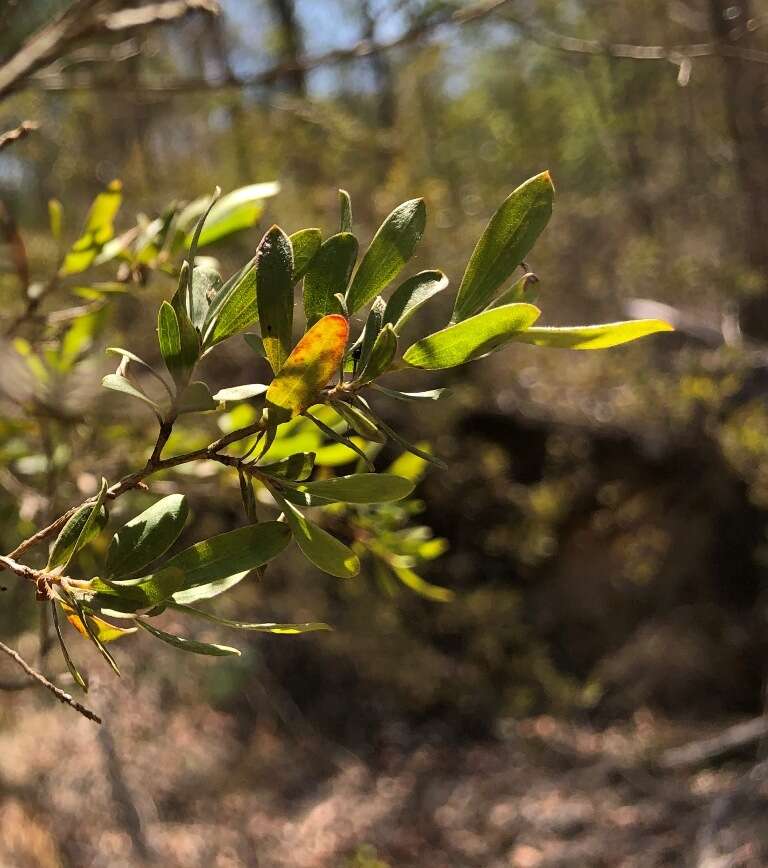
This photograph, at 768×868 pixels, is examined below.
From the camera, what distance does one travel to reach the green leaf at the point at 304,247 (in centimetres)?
30

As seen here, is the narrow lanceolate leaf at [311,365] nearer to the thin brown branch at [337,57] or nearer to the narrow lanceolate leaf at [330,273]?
the narrow lanceolate leaf at [330,273]

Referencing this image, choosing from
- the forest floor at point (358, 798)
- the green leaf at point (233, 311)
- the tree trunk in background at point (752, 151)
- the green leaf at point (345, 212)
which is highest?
the green leaf at point (345, 212)

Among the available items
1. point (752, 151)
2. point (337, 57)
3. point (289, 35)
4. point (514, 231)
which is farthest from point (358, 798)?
point (289, 35)

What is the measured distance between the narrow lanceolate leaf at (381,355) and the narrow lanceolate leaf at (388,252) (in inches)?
1.1

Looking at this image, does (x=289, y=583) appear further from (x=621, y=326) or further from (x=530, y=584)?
(x=621, y=326)

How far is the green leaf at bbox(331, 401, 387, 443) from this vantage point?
0.92 ft

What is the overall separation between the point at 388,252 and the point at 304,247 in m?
0.03

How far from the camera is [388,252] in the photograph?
0.95ft

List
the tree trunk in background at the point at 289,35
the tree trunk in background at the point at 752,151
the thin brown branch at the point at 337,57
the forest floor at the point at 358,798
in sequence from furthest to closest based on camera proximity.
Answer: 1. the tree trunk in background at the point at 289,35
2. the tree trunk in background at the point at 752,151
3. the forest floor at the point at 358,798
4. the thin brown branch at the point at 337,57

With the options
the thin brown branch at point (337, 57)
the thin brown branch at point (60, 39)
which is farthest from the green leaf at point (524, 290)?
the thin brown branch at point (337, 57)

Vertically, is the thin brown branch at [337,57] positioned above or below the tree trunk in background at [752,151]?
above

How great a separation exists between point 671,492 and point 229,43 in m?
2.38

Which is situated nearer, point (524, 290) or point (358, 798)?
point (524, 290)

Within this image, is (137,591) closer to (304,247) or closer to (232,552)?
(232,552)
